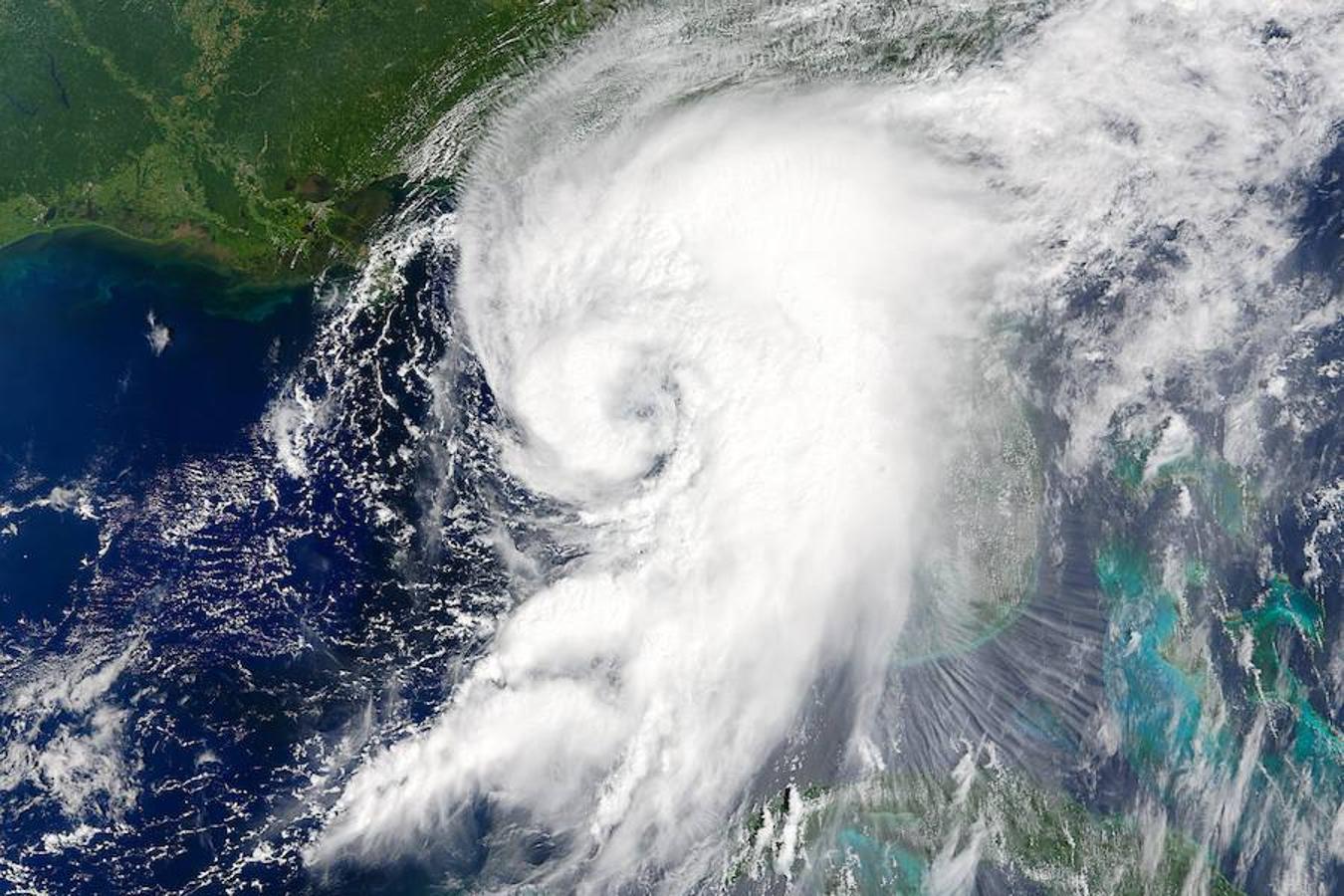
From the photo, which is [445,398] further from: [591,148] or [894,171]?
[894,171]

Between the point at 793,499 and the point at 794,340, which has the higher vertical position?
the point at 794,340

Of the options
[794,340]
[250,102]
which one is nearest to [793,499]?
[794,340]

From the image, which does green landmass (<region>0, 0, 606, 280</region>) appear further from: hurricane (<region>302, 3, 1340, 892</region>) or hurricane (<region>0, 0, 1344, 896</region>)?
hurricane (<region>302, 3, 1340, 892</region>)

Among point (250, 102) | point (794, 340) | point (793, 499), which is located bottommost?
point (793, 499)

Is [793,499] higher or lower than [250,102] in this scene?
lower

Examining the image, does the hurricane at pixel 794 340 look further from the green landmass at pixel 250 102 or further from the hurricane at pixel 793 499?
the green landmass at pixel 250 102

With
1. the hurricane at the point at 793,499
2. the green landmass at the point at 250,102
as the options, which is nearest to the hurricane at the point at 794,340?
the hurricane at the point at 793,499

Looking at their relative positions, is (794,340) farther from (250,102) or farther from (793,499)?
(250,102)

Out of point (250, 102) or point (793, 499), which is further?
point (250, 102)
